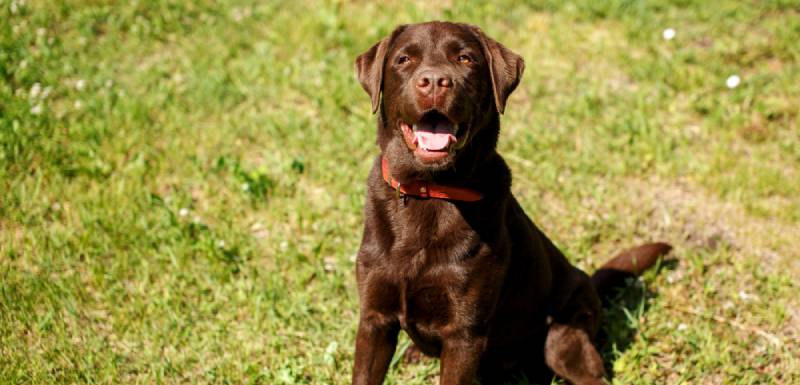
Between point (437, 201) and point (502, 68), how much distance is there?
62cm

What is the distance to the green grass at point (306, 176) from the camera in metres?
3.95

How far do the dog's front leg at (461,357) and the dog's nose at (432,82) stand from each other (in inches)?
40.5

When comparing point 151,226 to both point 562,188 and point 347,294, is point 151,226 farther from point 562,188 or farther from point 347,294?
point 562,188

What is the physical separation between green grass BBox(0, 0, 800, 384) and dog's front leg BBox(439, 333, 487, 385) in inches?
27.6

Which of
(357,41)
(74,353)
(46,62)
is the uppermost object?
(357,41)

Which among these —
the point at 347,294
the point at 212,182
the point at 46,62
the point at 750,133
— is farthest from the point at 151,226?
the point at 750,133

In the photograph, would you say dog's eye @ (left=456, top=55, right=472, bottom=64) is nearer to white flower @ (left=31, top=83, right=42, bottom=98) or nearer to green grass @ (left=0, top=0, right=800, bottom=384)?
green grass @ (left=0, top=0, right=800, bottom=384)

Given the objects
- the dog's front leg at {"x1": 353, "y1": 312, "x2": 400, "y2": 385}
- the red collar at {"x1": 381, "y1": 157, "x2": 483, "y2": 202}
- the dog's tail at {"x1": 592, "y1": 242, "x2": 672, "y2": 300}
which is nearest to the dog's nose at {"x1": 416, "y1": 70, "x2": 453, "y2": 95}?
the red collar at {"x1": 381, "y1": 157, "x2": 483, "y2": 202}

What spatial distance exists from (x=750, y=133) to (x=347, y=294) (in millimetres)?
3250

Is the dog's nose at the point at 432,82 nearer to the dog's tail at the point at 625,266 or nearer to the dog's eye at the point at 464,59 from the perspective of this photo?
the dog's eye at the point at 464,59

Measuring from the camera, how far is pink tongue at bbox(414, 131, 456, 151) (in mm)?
2955

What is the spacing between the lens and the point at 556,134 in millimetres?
5469

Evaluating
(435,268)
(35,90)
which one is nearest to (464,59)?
(435,268)

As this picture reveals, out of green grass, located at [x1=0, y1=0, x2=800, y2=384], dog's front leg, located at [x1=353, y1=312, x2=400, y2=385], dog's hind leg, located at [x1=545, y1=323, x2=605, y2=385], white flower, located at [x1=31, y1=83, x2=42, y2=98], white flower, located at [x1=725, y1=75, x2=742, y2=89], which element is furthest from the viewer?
white flower, located at [x1=725, y1=75, x2=742, y2=89]
